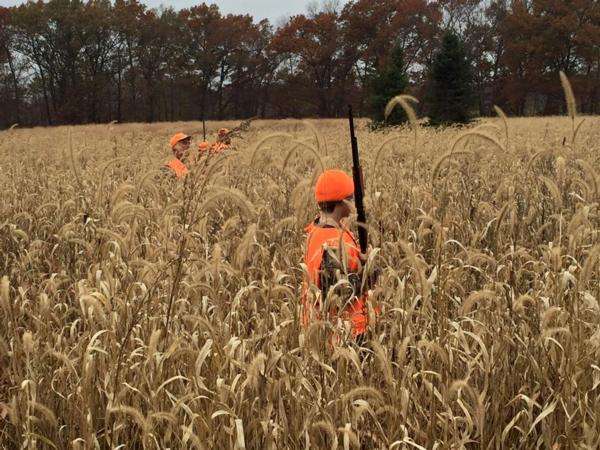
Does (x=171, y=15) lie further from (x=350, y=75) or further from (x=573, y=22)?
(x=573, y=22)

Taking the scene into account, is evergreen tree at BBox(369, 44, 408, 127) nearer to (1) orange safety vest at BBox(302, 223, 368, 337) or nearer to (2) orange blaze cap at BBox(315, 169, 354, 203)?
(2) orange blaze cap at BBox(315, 169, 354, 203)

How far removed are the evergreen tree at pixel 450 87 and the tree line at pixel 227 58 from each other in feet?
73.6

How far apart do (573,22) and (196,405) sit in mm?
52477

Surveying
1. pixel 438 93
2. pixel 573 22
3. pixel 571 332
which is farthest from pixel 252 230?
pixel 573 22

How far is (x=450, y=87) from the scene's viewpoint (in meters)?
26.1

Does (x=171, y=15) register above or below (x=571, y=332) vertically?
above

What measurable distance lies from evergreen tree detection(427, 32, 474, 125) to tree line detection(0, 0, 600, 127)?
73.6 feet

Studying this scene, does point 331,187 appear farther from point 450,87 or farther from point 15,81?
point 15,81

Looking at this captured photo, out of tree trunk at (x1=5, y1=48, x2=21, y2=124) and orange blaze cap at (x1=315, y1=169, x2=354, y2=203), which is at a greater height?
tree trunk at (x1=5, y1=48, x2=21, y2=124)

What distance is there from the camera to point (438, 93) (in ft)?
85.2

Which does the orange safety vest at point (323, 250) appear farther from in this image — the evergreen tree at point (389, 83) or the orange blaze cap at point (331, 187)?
the evergreen tree at point (389, 83)

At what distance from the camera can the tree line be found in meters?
50.9

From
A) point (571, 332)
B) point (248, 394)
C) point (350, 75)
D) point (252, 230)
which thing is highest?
point (350, 75)

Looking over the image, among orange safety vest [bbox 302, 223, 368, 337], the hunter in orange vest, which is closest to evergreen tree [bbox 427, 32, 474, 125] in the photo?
the hunter in orange vest
